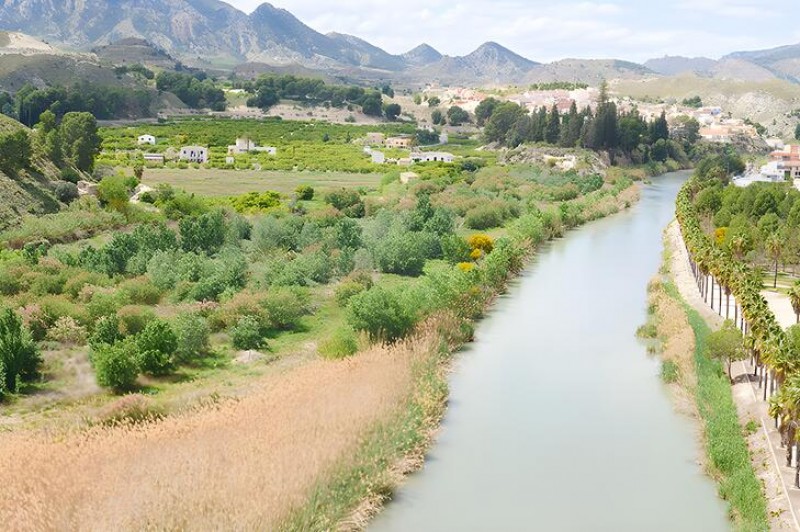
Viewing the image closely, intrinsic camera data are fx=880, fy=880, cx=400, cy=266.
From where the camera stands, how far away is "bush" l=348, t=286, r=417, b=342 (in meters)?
28.0

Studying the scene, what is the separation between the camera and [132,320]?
27.2m

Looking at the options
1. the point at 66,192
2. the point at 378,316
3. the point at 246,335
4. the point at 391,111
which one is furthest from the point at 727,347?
the point at 391,111

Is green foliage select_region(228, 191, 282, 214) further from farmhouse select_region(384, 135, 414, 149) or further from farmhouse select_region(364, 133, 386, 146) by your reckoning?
farmhouse select_region(364, 133, 386, 146)

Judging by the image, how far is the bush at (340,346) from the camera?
26.8 m

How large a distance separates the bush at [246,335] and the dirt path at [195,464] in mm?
5153

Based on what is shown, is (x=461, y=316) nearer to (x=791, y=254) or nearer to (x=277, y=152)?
(x=791, y=254)

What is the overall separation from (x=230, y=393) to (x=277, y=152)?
77155mm

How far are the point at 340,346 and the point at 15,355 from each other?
9.12 m

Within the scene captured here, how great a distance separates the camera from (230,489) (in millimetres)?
16453

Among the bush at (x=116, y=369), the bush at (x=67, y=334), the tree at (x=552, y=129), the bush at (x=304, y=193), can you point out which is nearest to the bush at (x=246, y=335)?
the bush at (x=116, y=369)

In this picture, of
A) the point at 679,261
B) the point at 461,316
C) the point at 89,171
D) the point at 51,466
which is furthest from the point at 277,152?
the point at 51,466

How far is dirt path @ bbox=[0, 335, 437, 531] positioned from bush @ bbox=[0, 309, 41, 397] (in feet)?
12.4

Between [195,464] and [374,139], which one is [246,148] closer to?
[374,139]

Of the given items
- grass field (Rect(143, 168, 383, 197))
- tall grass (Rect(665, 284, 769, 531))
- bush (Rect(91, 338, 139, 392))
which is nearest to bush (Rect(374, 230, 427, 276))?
tall grass (Rect(665, 284, 769, 531))
